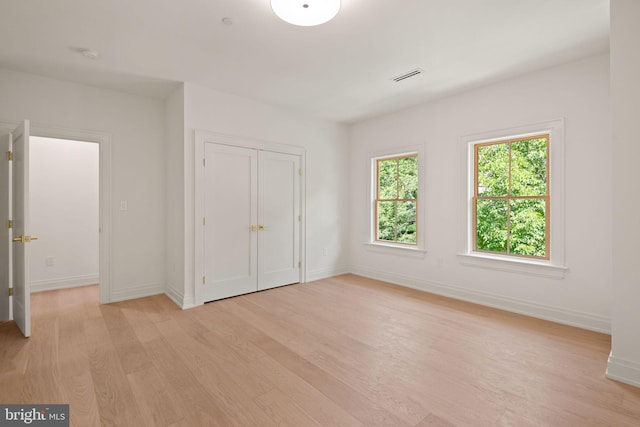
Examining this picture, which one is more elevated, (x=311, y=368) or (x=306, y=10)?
(x=306, y=10)

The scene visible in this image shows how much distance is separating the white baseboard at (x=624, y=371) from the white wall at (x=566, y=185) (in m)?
1.01

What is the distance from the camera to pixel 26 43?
276cm

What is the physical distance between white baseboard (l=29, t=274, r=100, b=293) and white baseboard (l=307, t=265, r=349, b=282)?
317 cm

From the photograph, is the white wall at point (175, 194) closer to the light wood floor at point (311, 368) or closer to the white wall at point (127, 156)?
the white wall at point (127, 156)

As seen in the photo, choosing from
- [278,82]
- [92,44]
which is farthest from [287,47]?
[92,44]

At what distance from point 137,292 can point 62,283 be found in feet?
4.91

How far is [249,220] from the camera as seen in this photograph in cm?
430

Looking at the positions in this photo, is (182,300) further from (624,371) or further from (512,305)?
(624,371)

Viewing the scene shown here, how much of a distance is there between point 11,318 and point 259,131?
3618 millimetres

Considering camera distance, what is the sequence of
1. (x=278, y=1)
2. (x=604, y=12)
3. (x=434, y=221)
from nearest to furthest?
(x=278, y=1) → (x=604, y=12) → (x=434, y=221)

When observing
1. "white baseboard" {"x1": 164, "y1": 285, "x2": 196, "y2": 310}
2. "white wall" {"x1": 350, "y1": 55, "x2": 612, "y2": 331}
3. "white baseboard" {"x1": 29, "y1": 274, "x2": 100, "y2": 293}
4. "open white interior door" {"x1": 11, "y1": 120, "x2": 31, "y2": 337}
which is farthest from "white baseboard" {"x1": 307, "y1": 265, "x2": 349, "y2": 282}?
"open white interior door" {"x1": 11, "y1": 120, "x2": 31, "y2": 337}

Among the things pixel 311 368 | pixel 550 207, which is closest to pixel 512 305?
pixel 550 207

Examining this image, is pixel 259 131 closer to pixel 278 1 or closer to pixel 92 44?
pixel 92 44

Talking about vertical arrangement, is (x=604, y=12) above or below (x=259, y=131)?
above
